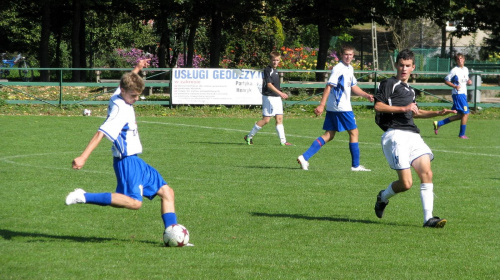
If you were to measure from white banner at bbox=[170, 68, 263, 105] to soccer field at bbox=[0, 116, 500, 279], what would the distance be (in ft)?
38.0

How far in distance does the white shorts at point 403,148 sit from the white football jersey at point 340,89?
4.65 meters

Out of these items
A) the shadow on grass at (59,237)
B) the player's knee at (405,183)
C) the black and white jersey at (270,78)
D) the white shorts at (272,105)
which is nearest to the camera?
the shadow on grass at (59,237)

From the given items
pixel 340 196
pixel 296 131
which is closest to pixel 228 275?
pixel 340 196

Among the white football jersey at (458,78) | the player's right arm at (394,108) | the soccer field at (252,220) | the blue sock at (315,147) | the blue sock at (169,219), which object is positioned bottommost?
the soccer field at (252,220)

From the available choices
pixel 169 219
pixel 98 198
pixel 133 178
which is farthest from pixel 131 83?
pixel 169 219

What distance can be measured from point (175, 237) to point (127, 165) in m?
0.79

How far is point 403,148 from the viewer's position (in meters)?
7.98

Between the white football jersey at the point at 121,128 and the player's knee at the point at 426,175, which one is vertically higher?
the white football jersey at the point at 121,128

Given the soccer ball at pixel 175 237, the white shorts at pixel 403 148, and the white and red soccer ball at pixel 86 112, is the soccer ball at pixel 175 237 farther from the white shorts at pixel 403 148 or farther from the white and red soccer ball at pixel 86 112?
the white and red soccer ball at pixel 86 112

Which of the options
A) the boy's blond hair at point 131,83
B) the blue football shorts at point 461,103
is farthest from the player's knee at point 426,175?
the blue football shorts at point 461,103

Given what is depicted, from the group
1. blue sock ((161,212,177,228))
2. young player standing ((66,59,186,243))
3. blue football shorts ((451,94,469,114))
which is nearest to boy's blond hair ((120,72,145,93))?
young player standing ((66,59,186,243))

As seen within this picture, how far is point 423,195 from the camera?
802cm

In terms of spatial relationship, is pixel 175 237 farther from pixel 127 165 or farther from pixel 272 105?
pixel 272 105

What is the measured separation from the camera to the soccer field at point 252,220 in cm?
617
